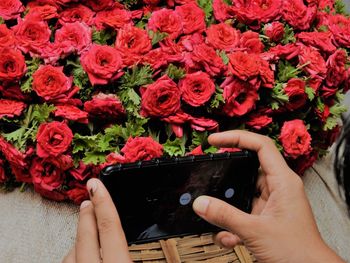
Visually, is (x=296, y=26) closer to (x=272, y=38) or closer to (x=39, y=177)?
(x=272, y=38)

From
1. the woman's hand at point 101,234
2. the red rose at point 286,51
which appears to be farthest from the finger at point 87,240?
the red rose at point 286,51

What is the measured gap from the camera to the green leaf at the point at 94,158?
1071 mm

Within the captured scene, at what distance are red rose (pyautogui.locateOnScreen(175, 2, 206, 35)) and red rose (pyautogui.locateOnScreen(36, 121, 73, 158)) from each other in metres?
0.40

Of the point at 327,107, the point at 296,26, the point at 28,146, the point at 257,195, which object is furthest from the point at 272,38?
the point at 28,146

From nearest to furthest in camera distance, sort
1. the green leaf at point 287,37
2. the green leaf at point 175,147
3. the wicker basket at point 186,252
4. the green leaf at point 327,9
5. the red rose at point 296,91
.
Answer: the wicker basket at point 186,252
the green leaf at point 175,147
the red rose at point 296,91
the green leaf at point 287,37
the green leaf at point 327,9

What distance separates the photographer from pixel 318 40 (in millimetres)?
1304

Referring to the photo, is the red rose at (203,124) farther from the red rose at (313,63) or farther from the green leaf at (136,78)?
the red rose at (313,63)

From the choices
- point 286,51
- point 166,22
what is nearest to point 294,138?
point 286,51

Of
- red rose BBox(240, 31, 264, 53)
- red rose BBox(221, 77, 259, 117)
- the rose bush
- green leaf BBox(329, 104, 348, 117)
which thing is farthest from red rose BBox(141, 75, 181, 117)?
green leaf BBox(329, 104, 348, 117)

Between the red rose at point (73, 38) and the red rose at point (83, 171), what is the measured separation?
0.83 ft

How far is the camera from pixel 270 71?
3.87ft

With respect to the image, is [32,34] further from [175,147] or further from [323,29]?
[323,29]

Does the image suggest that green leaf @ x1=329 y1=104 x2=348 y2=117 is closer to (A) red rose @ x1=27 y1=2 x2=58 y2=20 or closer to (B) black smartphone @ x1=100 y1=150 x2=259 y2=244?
(B) black smartphone @ x1=100 y1=150 x2=259 y2=244

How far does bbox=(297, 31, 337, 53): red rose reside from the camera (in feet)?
4.27
